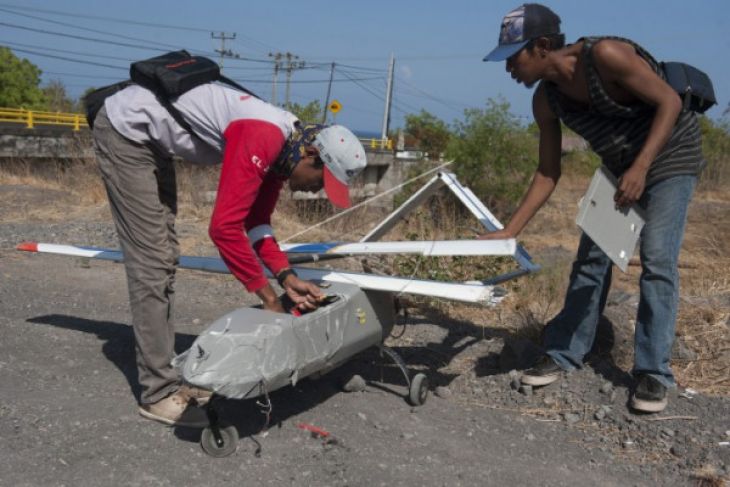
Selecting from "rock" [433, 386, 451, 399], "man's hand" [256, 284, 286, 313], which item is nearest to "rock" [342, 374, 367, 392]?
"rock" [433, 386, 451, 399]

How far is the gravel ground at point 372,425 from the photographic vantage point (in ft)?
10.3

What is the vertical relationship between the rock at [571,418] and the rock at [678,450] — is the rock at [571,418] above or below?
below

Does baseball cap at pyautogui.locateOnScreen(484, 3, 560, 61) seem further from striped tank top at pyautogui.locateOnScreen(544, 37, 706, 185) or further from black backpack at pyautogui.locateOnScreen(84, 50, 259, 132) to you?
black backpack at pyautogui.locateOnScreen(84, 50, 259, 132)

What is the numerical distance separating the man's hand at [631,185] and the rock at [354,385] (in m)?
1.68

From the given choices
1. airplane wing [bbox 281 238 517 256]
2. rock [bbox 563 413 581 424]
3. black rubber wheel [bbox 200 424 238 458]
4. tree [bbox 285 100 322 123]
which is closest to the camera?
black rubber wheel [bbox 200 424 238 458]

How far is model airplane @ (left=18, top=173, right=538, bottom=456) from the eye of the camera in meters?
3.05

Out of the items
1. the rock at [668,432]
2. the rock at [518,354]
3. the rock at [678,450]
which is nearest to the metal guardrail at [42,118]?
the rock at [518,354]

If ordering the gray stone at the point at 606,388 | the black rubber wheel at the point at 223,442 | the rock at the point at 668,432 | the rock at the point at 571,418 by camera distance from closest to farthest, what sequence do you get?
the black rubber wheel at the point at 223,442, the rock at the point at 668,432, the rock at the point at 571,418, the gray stone at the point at 606,388

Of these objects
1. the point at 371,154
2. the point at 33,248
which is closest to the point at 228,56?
the point at 371,154

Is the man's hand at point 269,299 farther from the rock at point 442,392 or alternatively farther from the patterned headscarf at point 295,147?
the rock at point 442,392

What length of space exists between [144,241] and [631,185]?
2381 millimetres

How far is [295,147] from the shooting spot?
129 inches

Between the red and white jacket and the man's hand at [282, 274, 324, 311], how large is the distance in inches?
6.8

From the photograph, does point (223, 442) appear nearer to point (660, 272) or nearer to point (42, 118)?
point (660, 272)
